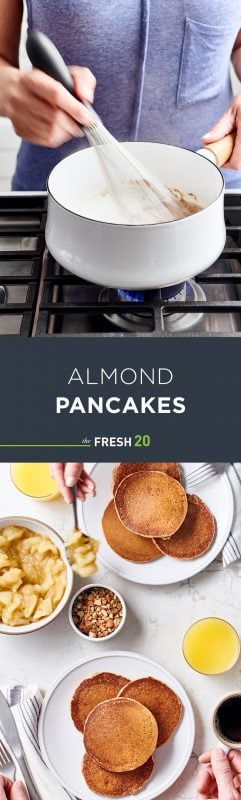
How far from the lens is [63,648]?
865 millimetres

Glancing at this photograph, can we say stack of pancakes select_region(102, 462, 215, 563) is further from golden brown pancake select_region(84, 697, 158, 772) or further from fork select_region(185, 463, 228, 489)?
golden brown pancake select_region(84, 697, 158, 772)

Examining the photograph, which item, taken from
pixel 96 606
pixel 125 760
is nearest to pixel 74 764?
pixel 125 760

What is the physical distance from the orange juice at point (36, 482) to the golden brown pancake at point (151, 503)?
72 mm

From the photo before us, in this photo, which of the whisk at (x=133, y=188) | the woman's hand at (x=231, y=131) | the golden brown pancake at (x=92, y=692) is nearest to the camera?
the whisk at (x=133, y=188)

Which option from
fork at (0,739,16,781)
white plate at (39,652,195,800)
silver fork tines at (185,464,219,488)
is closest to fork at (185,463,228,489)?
silver fork tines at (185,464,219,488)

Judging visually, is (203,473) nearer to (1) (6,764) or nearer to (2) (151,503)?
(2) (151,503)

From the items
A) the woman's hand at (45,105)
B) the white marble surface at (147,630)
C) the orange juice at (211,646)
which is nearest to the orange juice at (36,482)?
the white marble surface at (147,630)

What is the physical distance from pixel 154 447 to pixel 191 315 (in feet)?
0.37

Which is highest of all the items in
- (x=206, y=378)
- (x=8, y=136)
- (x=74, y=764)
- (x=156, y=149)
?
(x=156, y=149)

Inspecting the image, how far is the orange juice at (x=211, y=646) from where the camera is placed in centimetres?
85

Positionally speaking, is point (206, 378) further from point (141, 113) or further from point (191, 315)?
point (141, 113)

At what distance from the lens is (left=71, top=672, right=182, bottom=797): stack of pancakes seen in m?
0.80

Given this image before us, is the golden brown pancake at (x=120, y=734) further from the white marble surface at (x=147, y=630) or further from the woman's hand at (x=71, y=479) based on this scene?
the woman's hand at (x=71, y=479)

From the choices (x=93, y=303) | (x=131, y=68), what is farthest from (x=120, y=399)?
(x=131, y=68)
